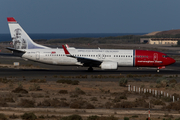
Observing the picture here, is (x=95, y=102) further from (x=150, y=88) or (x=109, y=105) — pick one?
(x=150, y=88)

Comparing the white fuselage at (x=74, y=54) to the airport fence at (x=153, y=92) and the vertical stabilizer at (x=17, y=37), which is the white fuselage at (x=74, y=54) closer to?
the vertical stabilizer at (x=17, y=37)

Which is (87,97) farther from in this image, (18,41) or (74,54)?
(18,41)

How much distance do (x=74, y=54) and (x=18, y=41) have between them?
9.41 metres

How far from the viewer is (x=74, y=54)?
155 feet

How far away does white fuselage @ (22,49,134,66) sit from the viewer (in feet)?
155

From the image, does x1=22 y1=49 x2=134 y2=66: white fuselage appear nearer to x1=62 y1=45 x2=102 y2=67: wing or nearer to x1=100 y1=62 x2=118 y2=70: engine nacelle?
x1=62 y1=45 x2=102 y2=67: wing

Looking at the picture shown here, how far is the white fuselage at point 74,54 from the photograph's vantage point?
47156mm

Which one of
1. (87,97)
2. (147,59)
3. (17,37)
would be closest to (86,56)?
(147,59)

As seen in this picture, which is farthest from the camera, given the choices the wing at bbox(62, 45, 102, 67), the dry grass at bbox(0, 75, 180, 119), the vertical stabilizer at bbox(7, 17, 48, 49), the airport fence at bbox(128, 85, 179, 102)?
the vertical stabilizer at bbox(7, 17, 48, 49)

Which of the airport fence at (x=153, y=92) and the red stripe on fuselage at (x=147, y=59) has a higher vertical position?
the red stripe on fuselage at (x=147, y=59)

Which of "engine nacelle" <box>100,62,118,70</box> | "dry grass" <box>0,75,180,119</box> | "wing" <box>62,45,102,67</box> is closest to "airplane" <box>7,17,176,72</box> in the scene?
"wing" <box>62,45,102,67</box>

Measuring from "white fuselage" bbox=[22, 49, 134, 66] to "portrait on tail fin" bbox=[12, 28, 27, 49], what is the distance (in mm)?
1284

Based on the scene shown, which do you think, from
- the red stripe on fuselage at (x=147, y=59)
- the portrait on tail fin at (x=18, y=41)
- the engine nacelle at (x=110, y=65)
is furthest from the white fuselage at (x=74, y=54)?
the portrait on tail fin at (x=18, y=41)

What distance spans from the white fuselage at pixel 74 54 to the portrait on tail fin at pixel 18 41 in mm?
1284
